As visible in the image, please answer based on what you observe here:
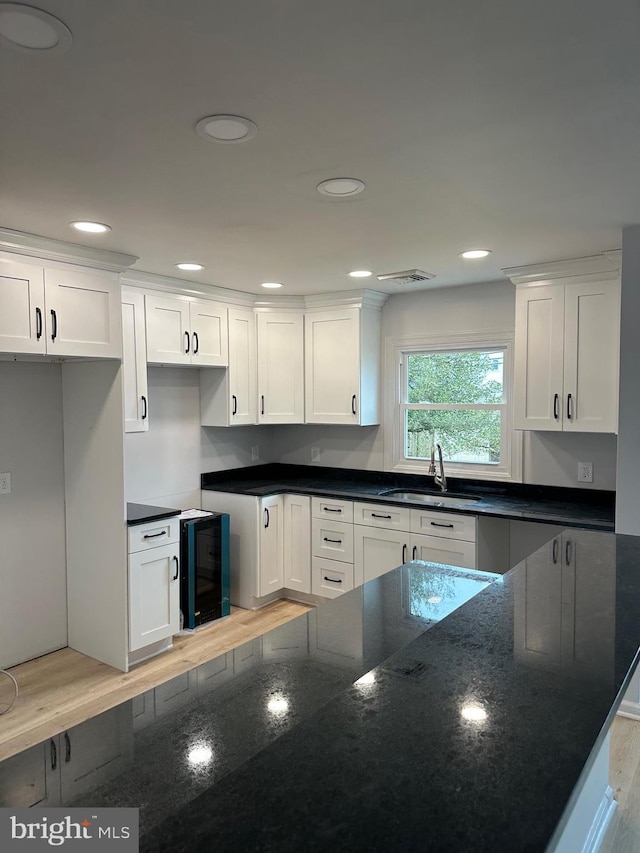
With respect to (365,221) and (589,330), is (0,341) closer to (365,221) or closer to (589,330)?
(365,221)

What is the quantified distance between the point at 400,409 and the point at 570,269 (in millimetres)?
1719

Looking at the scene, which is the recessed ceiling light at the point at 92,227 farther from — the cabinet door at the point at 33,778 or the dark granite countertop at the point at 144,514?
the cabinet door at the point at 33,778

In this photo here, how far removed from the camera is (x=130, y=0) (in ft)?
3.88

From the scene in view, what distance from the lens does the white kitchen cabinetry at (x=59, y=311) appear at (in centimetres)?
288

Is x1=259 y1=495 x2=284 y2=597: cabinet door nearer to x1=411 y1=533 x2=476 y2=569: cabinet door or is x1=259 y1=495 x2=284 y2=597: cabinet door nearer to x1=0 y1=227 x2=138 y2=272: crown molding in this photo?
x1=411 y1=533 x2=476 y2=569: cabinet door

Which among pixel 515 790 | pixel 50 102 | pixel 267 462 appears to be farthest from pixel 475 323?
pixel 515 790

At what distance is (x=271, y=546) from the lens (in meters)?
4.49

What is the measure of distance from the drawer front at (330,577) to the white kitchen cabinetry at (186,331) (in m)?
1.68

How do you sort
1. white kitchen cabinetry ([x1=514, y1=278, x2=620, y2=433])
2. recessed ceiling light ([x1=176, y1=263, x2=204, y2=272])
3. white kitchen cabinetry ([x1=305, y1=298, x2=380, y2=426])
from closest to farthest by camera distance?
white kitchen cabinetry ([x1=514, y1=278, x2=620, y2=433]) < recessed ceiling light ([x1=176, y1=263, x2=204, y2=272]) < white kitchen cabinetry ([x1=305, y1=298, x2=380, y2=426])

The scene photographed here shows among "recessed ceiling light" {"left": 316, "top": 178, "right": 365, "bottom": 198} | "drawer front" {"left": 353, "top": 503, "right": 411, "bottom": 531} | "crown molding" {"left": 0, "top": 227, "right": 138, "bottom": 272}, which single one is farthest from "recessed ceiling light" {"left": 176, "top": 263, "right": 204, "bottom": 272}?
"drawer front" {"left": 353, "top": 503, "right": 411, "bottom": 531}

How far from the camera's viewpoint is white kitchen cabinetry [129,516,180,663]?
3469 mm

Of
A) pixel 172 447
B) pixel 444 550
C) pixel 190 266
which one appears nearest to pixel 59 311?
pixel 190 266

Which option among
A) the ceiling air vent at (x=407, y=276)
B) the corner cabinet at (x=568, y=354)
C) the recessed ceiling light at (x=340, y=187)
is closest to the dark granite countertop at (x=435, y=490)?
the corner cabinet at (x=568, y=354)

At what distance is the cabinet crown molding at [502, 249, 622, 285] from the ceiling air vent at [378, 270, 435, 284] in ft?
1.63
